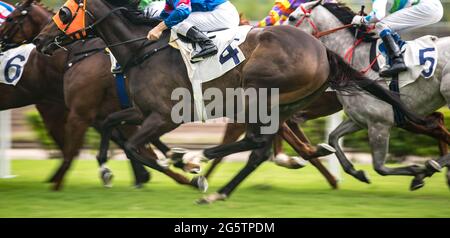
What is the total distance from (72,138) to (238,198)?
1.61 m

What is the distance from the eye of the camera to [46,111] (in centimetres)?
797

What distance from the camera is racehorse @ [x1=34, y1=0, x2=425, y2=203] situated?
5949mm

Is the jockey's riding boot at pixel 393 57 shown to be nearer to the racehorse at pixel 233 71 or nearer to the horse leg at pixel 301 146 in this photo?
the racehorse at pixel 233 71

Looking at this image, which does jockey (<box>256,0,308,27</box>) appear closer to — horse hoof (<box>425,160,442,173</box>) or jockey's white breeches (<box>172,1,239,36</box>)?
jockey's white breeches (<box>172,1,239,36</box>)

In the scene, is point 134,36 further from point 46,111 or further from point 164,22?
point 46,111

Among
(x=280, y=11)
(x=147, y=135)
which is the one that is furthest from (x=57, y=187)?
(x=280, y=11)

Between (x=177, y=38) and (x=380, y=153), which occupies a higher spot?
(x=177, y=38)

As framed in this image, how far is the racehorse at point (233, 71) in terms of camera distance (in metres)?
5.95

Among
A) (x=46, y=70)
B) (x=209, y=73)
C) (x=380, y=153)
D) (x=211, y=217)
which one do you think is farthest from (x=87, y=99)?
(x=380, y=153)

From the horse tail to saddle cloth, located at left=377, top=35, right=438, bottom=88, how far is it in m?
0.24

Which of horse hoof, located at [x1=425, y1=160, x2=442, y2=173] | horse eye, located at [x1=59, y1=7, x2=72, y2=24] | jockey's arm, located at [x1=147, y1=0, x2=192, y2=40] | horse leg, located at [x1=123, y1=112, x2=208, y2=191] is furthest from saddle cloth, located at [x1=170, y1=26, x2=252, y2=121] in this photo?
horse hoof, located at [x1=425, y1=160, x2=442, y2=173]

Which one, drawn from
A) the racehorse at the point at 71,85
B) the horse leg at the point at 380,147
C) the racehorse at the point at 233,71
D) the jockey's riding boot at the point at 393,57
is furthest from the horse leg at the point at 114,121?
the jockey's riding boot at the point at 393,57

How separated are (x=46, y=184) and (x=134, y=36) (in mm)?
1991

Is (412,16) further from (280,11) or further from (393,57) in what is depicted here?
(280,11)
